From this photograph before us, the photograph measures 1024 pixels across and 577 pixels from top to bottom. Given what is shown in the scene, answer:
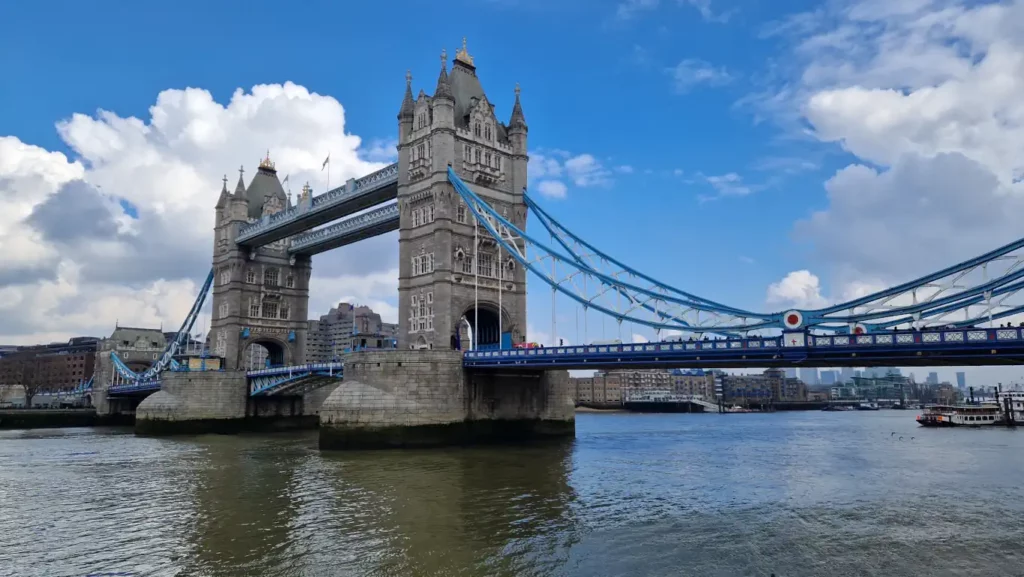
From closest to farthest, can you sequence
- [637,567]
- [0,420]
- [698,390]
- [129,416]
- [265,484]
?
1. [637,567]
2. [265,484]
3. [0,420]
4. [129,416]
5. [698,390]

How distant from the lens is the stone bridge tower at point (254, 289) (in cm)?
7112

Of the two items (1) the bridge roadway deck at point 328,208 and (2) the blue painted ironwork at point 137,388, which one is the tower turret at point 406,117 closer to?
(1) the bridge roadway deck at point 328,208

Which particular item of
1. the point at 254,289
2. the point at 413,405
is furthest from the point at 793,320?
the point at 254,289

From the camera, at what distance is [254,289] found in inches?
2852

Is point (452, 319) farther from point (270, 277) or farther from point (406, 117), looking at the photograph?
point (270, 277)

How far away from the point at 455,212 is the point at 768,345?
24771mm

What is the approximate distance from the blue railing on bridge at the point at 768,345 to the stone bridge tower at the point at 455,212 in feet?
23.8

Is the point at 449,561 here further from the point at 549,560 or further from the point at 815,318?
the point at 815,318

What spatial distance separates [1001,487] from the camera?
2811cm

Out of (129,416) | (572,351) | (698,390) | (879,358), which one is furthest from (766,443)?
(698,390)

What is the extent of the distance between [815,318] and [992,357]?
6566mm

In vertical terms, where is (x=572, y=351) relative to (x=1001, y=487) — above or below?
above

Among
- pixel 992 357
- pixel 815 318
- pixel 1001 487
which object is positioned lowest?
pixel 1001 487

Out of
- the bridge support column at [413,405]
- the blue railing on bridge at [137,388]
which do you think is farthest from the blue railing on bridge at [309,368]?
the blue railing on bridge at [137,388]
